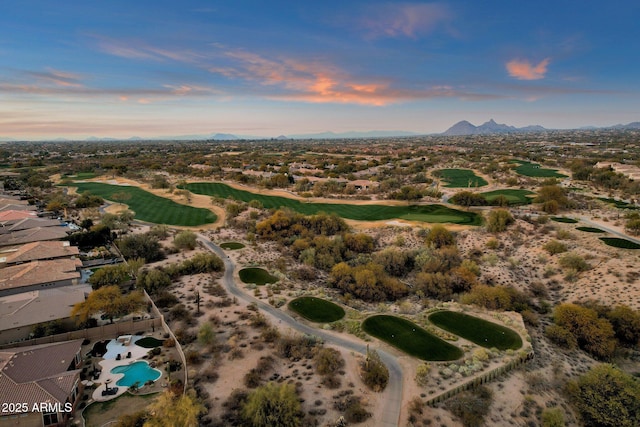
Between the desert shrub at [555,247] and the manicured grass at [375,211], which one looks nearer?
the desert shrub at [555,247]

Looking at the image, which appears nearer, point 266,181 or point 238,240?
point 238,240

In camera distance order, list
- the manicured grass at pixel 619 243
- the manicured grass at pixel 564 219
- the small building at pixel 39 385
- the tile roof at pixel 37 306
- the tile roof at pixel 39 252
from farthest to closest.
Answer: the manicured grass at pixel 564 219, the manicured grass at pixel 619 243, the tile roof at pixel 39 252, the tile roof at pixel 37 306, the small building at pixel 39 385

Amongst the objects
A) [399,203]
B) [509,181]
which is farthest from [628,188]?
[399,203]

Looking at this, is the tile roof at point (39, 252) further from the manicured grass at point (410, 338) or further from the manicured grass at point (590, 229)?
the manicured grass at point (590, 229)

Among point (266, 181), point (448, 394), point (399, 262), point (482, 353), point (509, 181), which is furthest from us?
point (266, 181)

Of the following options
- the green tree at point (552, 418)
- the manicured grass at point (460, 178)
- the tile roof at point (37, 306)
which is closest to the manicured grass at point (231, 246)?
the tile roof at point (37, 306)

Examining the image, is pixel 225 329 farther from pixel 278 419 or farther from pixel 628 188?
pixel 628 188

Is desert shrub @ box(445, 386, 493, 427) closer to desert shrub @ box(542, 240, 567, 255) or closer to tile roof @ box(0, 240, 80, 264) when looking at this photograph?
desert shrub @ box(542, 240, 567, 255)
